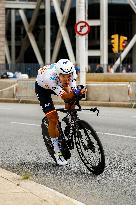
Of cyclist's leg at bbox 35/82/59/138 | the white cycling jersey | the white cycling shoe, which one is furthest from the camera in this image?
the white cycling shoe

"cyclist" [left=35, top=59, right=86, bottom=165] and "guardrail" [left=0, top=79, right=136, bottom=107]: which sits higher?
"cyclist" [left=35, top=59, right=86, bottom=165]

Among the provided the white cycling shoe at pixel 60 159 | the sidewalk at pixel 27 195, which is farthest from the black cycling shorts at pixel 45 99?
the sidewalk at pixel 27 195

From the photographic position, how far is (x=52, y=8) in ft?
253

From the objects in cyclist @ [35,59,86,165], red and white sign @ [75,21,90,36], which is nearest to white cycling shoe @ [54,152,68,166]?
cyclist @ [35,59,86,165]

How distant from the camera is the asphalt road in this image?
6.88m

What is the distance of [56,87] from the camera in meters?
8.05

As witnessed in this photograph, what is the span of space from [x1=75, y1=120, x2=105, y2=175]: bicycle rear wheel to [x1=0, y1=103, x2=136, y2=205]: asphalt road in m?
0.14

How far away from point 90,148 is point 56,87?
906 mm

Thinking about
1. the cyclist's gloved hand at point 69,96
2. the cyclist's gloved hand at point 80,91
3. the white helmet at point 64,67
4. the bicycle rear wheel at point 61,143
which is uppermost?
the white helmet at point 64,67

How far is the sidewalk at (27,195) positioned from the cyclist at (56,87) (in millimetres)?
1328

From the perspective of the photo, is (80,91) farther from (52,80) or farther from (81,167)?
(81,167)

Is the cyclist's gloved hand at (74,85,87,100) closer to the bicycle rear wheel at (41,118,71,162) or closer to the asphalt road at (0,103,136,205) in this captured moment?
the bicycle rear wheel at (41,118,71,162)

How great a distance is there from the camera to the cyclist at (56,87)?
25.8 feet

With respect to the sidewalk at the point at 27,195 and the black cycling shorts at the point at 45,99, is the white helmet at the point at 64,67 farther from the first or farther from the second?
the sidewalk at the point at 27,195
